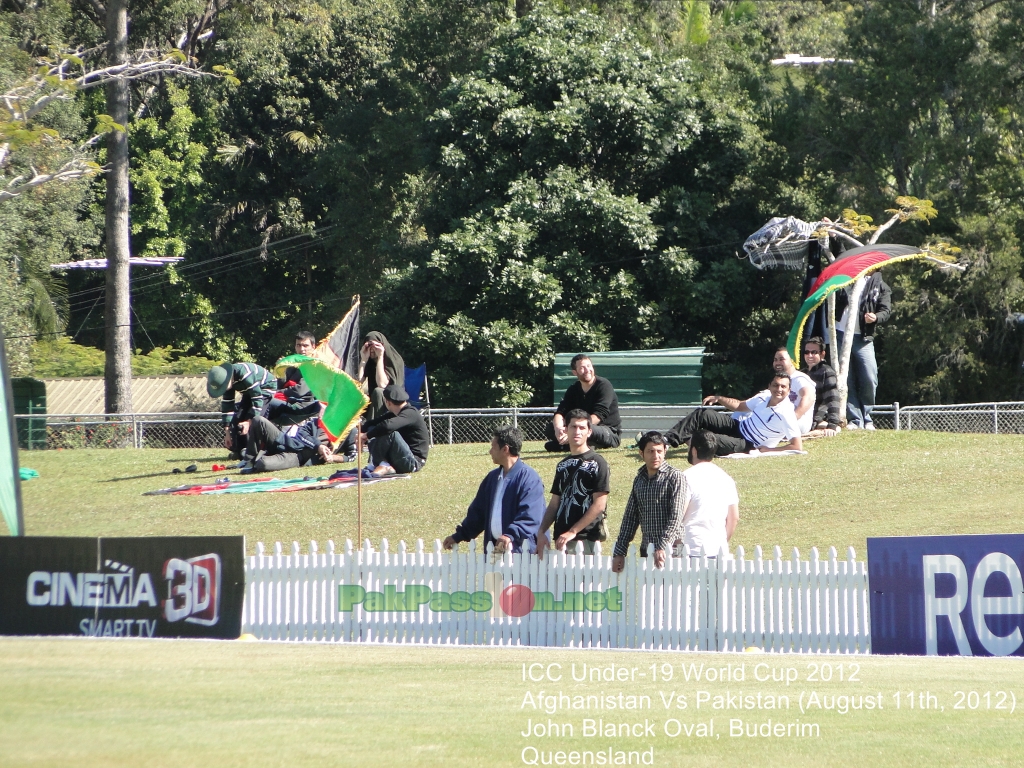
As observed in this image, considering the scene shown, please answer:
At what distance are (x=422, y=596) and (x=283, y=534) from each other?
3.14 meters

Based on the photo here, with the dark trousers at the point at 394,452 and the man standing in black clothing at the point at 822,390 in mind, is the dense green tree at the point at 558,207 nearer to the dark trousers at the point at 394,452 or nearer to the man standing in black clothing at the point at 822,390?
the man standing in black clothing at the point at 822,390

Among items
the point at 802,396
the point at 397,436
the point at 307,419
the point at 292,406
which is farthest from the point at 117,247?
the point at 802,396

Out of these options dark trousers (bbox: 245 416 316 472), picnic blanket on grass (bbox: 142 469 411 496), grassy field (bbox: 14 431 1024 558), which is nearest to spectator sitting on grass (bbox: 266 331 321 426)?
dark trousers (bbox: 245 416 316 472)

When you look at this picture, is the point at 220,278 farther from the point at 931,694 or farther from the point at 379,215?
the point at 931,694

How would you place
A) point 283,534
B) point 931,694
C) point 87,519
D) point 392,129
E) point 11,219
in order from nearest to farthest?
point 931,694 < point 283,534 < point 87,519 < point 11,219 < point 392,129

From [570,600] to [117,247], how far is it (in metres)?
17.9

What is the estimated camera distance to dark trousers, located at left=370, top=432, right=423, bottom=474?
560 inches

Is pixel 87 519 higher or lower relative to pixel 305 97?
lower

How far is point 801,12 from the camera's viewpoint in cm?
4125

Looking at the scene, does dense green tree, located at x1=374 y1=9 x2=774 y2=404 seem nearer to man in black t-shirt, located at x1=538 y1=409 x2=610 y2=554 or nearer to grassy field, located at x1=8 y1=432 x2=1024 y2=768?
grassy field, located at x1=8 y1=432 x2=1024 y2=768

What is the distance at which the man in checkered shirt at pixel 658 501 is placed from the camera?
8805mm

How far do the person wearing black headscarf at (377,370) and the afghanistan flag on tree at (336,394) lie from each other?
2.26m

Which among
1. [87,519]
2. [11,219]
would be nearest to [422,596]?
[87,519]

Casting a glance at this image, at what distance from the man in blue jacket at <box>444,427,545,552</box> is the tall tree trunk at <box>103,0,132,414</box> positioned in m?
16.6
